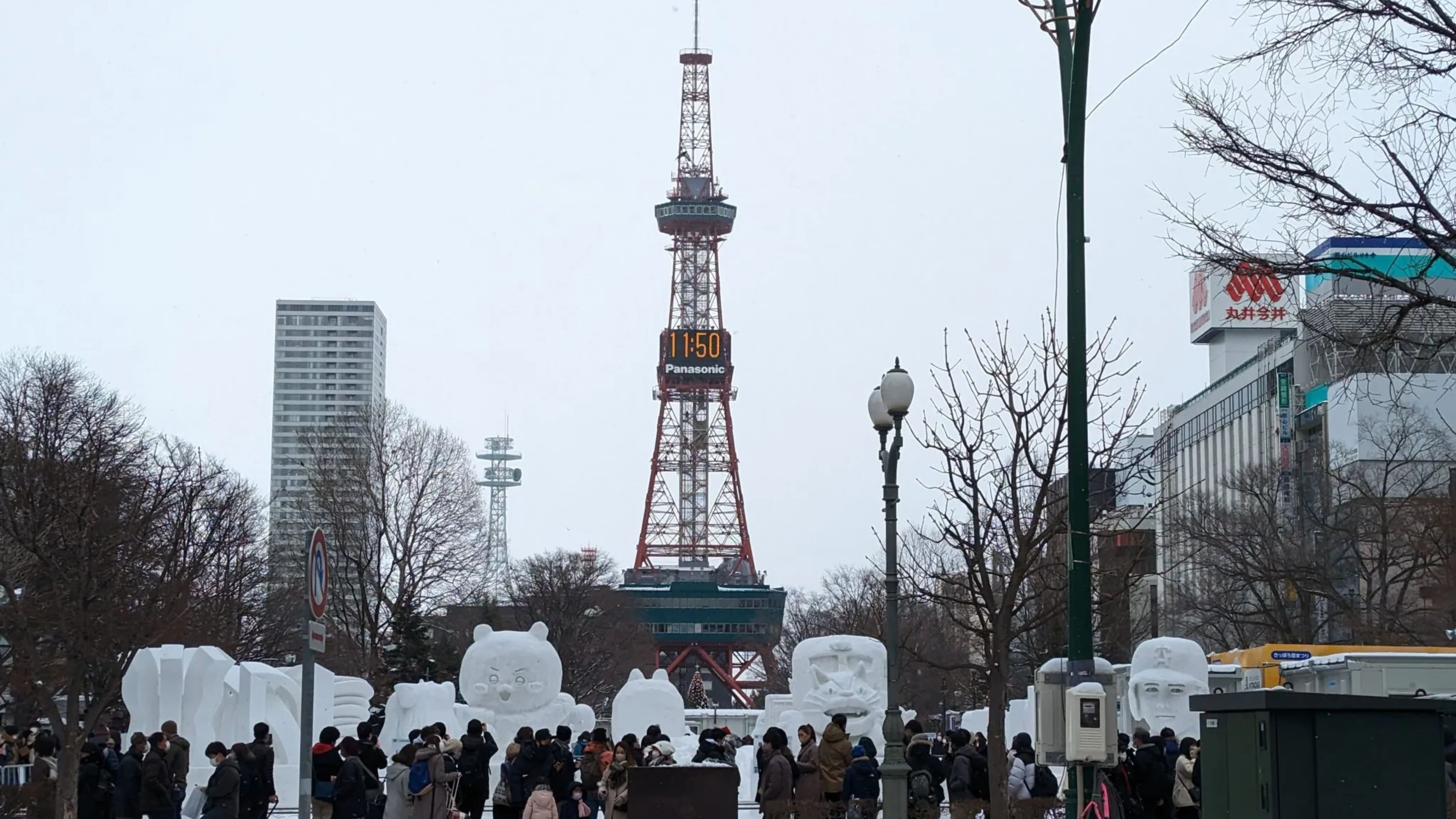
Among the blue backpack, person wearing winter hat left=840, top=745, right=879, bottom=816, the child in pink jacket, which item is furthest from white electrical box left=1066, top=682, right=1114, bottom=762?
the blue backpack

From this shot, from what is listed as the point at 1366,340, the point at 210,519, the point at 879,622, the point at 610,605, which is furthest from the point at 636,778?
the point at 610,605

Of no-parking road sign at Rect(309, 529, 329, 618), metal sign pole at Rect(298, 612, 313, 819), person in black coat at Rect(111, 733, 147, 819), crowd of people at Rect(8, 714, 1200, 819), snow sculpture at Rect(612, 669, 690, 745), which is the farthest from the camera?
snow sculpture at Rect(612, 669, 690, 745)

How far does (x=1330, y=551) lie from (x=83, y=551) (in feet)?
103

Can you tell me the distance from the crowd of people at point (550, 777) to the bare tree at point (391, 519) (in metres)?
30.4

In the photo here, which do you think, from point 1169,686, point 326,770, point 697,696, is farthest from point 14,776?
point 697,696

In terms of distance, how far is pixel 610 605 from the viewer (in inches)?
3349

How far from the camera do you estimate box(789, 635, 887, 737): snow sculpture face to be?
32.2 m

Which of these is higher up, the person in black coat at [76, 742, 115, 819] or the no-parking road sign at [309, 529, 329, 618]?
the no-parking road sign at [309, 529, 329, 618]

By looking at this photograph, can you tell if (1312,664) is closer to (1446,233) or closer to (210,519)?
(1446,233)

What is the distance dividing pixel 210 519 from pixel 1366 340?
41125 mm

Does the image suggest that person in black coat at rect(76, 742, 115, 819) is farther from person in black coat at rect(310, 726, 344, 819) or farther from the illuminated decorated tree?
the illuminated decorated tree

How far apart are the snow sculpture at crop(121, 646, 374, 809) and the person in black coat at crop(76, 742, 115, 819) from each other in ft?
32.8

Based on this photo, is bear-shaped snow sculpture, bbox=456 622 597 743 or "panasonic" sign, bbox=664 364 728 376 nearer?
bear-shaped snow sculpture, bbox=456 622 597 743

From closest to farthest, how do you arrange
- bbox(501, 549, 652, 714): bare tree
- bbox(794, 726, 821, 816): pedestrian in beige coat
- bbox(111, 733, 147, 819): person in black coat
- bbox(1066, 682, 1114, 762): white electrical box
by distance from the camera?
bbox(1066, 682, 1114, 762): white electrical box → bbox(111, 733, 147, 819): person in black coat → bbox(794, 726, 821, 816): pedestrian in beige coat → bbox(501, 549, 652, 714): bare tree
